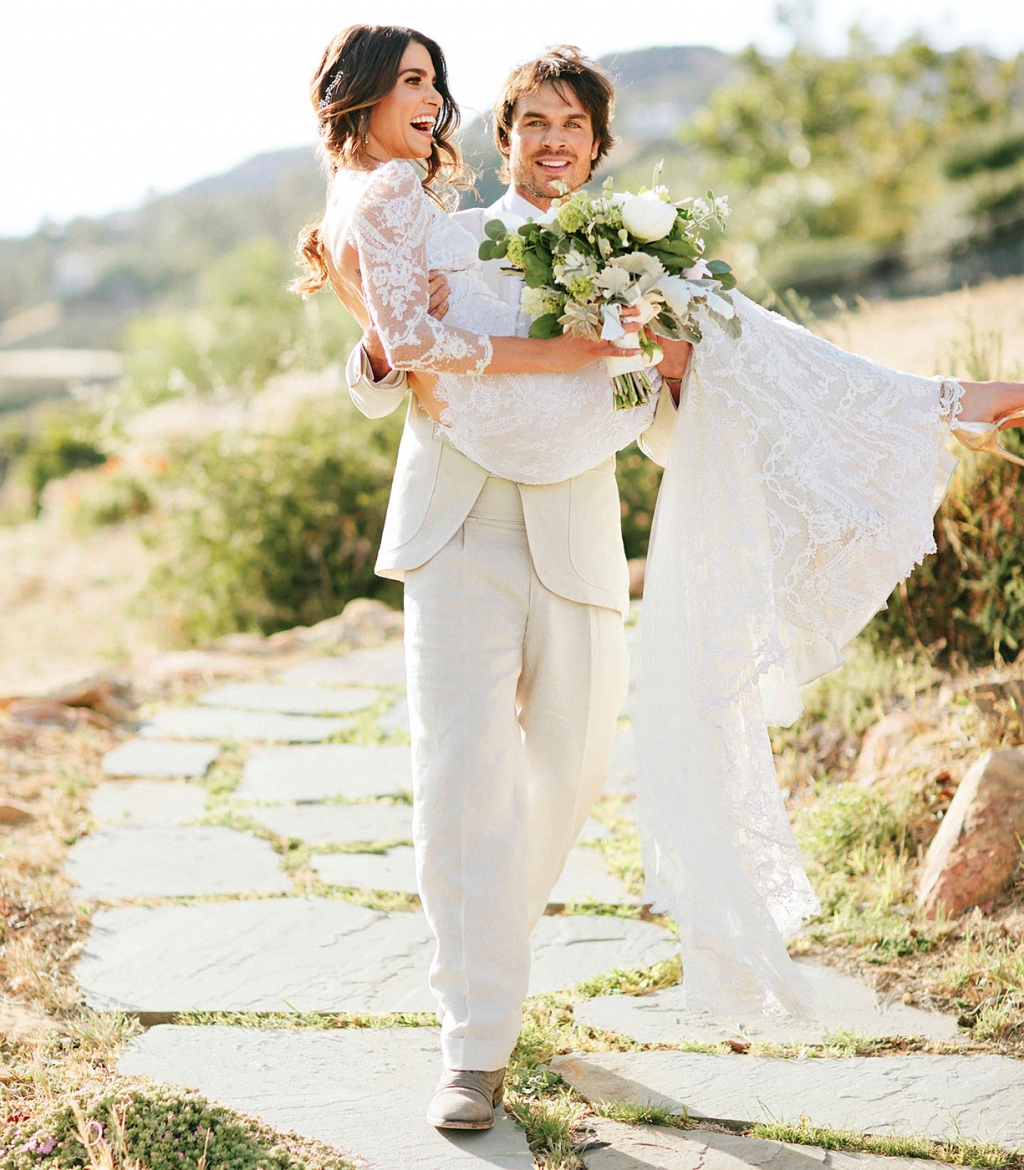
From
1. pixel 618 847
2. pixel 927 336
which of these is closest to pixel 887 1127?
pixel 618 847

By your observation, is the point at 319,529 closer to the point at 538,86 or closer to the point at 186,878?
the point at 186,878

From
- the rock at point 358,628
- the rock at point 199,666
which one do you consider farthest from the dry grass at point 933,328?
the rock at point 199,666

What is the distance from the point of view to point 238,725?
535 centimetres

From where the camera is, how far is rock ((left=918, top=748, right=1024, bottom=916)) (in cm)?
316

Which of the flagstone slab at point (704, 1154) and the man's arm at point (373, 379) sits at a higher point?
the man's arm at point (373, 379)

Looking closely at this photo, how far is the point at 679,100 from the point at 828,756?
47935 millimetres

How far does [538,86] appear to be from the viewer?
8.25ft

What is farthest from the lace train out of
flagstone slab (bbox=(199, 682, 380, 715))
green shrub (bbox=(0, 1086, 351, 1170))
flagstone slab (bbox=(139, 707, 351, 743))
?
flagstone slab (bbox=(199, 682, 380, 715))

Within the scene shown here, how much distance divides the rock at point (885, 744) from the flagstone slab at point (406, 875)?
34.0 inches

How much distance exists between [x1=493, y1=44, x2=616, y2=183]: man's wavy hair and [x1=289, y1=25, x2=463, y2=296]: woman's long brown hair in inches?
5.4

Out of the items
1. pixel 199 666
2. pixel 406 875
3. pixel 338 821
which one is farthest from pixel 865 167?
pixel 406 875

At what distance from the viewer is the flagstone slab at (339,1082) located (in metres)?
2.29

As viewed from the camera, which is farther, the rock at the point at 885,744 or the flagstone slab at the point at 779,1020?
the rock at the point at 885,744

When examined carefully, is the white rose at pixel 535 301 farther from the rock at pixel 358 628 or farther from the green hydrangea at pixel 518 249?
the rock at pixel 358 628
